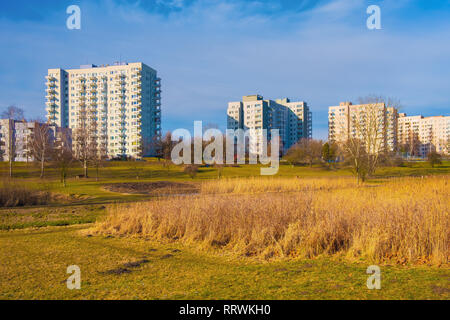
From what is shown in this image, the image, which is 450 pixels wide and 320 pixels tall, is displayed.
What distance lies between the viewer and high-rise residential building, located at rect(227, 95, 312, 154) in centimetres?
12912

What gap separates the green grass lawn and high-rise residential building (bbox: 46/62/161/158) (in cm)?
8733

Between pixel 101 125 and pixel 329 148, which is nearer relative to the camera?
pixel 329 148

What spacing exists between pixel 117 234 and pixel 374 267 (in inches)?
274

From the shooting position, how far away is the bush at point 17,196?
1742cm

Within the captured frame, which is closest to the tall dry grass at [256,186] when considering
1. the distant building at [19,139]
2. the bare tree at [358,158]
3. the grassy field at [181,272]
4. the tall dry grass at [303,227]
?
the bare tree at [358,158]

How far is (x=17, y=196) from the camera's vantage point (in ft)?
59.1

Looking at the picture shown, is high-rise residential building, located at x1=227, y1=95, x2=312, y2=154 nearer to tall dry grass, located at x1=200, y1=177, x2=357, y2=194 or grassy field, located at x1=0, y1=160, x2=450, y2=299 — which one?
tall dry grass, located at x1=200, y1=177, x2=357, y2=194

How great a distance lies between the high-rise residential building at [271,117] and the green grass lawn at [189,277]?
4181 inches

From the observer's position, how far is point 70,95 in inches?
4109

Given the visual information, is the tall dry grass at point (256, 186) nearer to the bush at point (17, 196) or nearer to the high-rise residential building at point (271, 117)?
the bush at point (17, 196)

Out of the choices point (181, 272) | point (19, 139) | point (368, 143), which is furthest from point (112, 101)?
point (181, 272)

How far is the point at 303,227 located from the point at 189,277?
3.19 m
